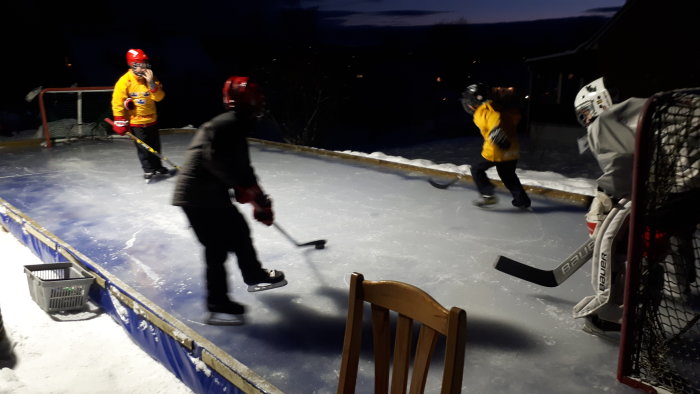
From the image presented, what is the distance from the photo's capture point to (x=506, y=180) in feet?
16.5

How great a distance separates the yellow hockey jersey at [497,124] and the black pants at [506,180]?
0.09 m

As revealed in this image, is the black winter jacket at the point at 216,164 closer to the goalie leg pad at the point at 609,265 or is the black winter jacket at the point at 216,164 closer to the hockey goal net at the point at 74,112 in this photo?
the goalie leg pad at the point at 609,265

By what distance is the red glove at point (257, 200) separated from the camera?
2.83m

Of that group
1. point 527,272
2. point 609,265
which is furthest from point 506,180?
point 609,265

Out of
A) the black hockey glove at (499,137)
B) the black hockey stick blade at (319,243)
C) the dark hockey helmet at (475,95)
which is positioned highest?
the dark hockey helmet at (475,95)

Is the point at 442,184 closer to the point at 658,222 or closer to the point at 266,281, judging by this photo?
the point at 266,281

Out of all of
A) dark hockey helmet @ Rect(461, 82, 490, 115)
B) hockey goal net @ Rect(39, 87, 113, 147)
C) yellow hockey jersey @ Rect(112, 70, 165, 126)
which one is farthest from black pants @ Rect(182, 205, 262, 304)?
hockey goal net @ Rect(39, 87, 113, 147)

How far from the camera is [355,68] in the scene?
1781 centimetres

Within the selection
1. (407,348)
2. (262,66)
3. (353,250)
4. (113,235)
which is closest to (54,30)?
(262,66)

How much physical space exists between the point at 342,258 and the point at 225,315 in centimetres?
122

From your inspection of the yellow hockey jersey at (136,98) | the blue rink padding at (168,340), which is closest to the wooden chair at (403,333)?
the blue rink padding at (168,340)

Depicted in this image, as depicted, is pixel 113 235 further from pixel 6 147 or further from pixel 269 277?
pixel 6 147

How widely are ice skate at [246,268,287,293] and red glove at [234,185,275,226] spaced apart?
1.25 ft

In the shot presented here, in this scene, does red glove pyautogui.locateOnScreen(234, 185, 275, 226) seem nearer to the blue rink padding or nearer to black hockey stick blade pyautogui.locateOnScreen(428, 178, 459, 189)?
the blue rink padding
